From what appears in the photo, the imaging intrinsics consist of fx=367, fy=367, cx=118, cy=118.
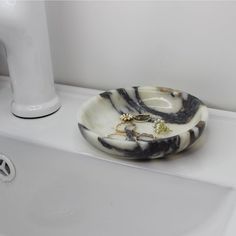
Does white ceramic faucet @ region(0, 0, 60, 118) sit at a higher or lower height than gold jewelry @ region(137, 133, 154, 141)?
higher

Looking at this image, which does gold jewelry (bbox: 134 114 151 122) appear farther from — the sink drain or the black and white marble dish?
the sink drain

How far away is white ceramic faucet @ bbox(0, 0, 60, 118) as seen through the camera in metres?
0.47

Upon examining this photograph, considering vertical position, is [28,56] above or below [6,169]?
above

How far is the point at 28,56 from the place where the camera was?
1.63ft

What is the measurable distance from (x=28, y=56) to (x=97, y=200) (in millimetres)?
213

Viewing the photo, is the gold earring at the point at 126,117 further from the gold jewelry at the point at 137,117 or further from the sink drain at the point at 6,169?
the sink drain at the point at 6,169

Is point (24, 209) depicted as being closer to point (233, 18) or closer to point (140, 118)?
point (140, 118)

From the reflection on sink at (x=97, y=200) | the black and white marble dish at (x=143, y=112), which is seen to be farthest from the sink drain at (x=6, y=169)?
the black and white marble dish at (x=143, y=112)

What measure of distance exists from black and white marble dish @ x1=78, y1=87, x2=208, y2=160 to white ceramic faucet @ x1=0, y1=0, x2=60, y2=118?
0.25 feet

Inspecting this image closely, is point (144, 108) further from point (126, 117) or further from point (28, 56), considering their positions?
point (28, 56)

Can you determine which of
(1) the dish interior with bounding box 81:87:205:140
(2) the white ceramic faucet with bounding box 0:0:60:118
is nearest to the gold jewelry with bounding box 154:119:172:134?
(1) the dish interior with bounding box 81:87:205:140

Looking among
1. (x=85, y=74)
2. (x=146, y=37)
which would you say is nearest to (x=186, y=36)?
(x=146, y=37)

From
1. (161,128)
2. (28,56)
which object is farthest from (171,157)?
(28,56)

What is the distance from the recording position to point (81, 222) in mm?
484
